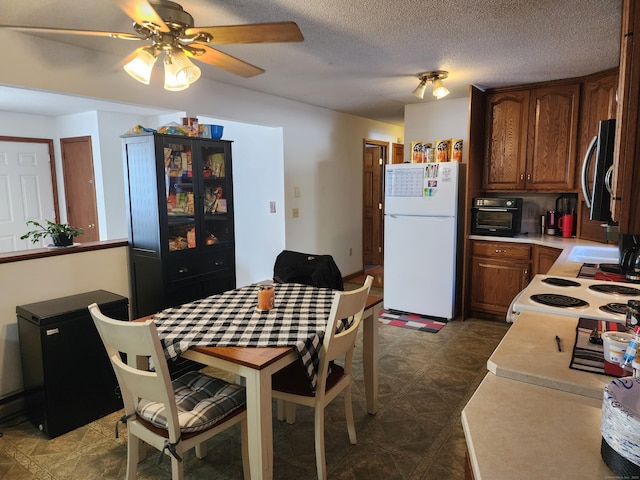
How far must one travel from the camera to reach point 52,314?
233cm

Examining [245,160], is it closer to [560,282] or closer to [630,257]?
[560,282]

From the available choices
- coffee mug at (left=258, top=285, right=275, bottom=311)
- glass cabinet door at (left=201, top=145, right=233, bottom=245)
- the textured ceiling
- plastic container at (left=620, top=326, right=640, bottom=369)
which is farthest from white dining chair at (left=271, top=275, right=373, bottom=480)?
glass cabinet door at (left=201, top=145, right=233, bottom=245)

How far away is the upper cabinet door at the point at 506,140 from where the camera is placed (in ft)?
13.0

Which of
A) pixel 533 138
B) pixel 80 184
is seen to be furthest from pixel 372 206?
pixel 80 184

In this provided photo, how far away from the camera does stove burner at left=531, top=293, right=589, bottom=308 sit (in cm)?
171

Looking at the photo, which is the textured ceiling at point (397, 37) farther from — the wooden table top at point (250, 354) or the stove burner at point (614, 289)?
the wooden table top at point (250, 354)

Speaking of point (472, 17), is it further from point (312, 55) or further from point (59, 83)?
point (59, 83)

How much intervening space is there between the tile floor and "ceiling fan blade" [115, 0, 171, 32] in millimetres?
2008

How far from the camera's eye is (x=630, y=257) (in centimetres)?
228

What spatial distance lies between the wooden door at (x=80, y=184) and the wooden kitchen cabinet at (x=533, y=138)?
14.4ft

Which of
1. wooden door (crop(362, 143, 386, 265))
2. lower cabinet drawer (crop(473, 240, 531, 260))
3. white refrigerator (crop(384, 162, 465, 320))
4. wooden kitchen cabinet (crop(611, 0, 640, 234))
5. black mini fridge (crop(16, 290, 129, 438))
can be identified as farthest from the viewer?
wooden door (crop(362, 143, 386, 265))

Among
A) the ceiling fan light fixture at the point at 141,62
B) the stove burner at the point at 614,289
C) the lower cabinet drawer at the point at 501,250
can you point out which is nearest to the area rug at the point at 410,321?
the lower cabinet drawer at the point at 501,250

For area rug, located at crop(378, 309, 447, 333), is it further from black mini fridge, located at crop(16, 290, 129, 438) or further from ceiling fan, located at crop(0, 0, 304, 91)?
ceiling fan, located at crop(0, 0, 304, 91)

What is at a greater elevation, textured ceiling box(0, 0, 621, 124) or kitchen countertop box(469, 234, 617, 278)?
textured ceiling box(0, 0, 621, 124)
